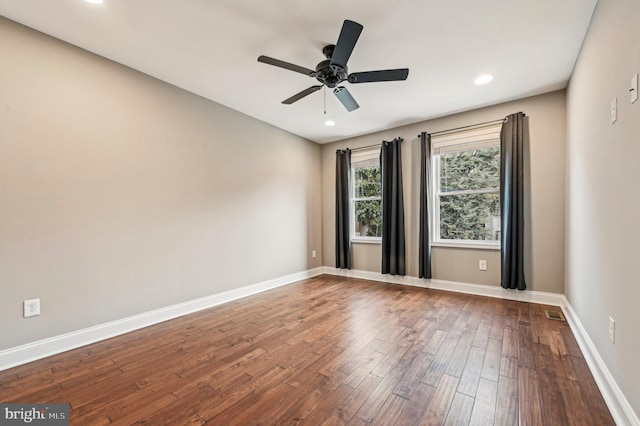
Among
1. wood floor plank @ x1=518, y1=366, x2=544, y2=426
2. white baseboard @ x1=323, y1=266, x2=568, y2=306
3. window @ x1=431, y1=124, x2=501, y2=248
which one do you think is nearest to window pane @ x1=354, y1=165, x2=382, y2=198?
window @ x1=431, y1=124, x2=501, y2=248

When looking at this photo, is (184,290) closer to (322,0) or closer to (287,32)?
(287,32)

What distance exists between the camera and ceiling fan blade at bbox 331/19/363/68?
68.2 inches

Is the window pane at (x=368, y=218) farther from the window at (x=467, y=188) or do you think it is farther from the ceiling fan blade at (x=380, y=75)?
the ceiling fan blade at (x=380, y=75)

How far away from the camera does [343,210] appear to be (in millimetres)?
4996

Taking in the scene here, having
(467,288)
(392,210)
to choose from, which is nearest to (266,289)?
(392,210)

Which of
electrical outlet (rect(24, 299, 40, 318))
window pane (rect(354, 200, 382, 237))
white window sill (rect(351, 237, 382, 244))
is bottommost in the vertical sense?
electrical outlet (rect(24, 299, 40, 318))

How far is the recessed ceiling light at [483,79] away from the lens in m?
2.88

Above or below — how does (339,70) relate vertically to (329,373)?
above

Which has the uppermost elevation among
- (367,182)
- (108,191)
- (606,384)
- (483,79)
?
(483,79)

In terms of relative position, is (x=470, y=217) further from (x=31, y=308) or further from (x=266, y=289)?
(x=31, y=308)

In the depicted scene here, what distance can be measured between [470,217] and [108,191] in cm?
445

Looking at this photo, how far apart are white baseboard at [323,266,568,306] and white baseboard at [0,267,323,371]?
2006 mm

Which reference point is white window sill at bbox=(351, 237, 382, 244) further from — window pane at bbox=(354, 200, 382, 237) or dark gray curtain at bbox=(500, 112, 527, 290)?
dark gray curtain at bbox=(500, 112, 527, 290)

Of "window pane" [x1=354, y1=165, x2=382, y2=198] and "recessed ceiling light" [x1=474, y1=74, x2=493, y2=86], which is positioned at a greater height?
"recessed ceiling light" [x1=474, y1=74, x2=493, y2=86]
